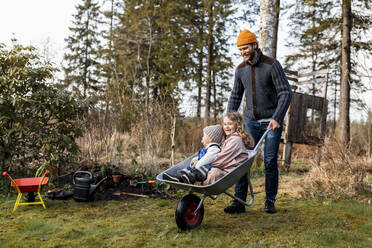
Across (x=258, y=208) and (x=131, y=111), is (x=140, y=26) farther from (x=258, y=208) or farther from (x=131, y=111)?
(x=258, y=208)

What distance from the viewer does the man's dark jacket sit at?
315 cm

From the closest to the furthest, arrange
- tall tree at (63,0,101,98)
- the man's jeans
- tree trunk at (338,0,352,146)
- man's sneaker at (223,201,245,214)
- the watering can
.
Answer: the man's jeans, man's sneaker at (223,201,245,214), the watering can, tree trunk at (338,0,352,146), tall tree at (63,0,101,98)

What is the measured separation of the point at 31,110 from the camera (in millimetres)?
4262

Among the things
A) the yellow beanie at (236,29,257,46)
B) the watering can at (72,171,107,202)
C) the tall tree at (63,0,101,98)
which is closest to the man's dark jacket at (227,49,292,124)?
the yellow beanie at (236,29,257,46)

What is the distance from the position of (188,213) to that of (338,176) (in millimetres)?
2614

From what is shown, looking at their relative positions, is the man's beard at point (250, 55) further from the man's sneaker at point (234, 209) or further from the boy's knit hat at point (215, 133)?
the man's sneaker at point (234, 209)

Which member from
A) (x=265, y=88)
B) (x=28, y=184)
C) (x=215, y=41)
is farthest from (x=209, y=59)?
(x=28, y=184)

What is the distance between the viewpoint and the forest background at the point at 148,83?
4277 millimetres

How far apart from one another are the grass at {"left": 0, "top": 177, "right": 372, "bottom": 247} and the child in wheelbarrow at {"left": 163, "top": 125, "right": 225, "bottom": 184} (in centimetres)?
47

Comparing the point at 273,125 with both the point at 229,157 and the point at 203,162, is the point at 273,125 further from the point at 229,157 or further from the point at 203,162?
the point at 203,162

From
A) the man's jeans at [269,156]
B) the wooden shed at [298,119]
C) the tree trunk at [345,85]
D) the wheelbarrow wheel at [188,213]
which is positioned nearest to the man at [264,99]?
the man's jeans at [269,156]

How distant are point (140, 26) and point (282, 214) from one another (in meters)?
13.1

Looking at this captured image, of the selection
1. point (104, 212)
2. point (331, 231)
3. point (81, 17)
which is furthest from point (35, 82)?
point (81, 17)

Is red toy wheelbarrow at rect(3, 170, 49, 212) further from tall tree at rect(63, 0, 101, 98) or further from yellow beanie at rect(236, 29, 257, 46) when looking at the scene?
tall tree at rect(63, 0, 101, 98)
